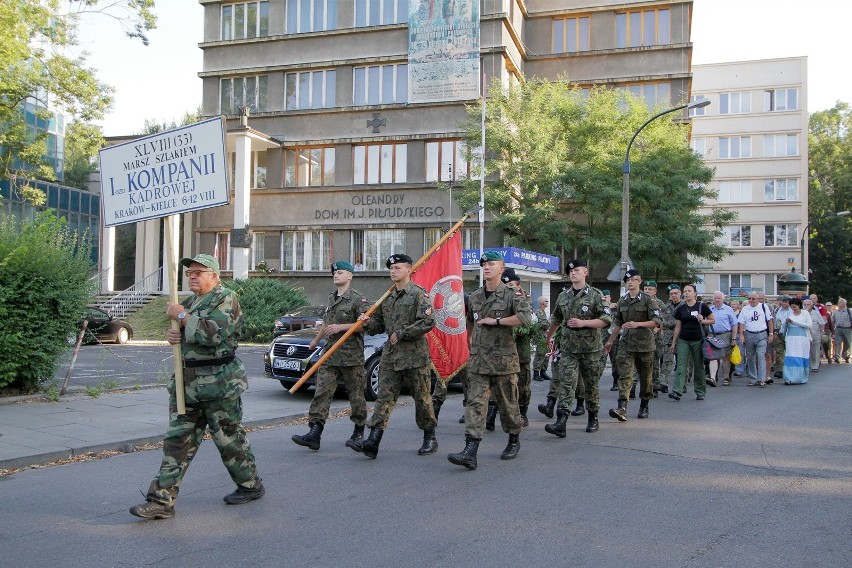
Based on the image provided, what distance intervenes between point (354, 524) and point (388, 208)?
89.9ft

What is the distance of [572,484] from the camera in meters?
6.73

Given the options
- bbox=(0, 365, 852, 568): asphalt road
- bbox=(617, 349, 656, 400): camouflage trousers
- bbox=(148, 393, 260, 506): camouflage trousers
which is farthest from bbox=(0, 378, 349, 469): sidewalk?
bbox=(617, 349, 656, 400): camouflage trousers

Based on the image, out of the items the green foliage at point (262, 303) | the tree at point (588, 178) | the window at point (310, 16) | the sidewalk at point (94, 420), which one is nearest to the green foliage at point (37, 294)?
the sidewalk at point (94, 420)

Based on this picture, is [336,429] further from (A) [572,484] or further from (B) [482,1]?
(B) [482,1]

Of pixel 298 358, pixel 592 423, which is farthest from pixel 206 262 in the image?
pixel 298 358

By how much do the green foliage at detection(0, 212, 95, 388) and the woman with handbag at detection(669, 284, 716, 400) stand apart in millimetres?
9693

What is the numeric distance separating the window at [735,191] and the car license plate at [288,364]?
52735 millimetres

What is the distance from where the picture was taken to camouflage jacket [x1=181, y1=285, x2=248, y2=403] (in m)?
5.52

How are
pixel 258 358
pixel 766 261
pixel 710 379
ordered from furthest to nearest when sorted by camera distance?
pixel 766 261
pixel 258 358
pixel 710 379

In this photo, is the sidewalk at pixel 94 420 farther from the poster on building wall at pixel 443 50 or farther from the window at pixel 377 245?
the poster on building wall at pixel 443 50

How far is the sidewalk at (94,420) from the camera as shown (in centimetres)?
807

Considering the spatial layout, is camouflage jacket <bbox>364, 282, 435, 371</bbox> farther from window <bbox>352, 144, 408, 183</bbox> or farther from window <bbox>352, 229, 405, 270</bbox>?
window <bbox>352, 144, 408, 183</bbox>

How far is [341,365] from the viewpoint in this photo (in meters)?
8.12

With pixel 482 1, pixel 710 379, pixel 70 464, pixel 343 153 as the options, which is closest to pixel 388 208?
pixel 343 153
